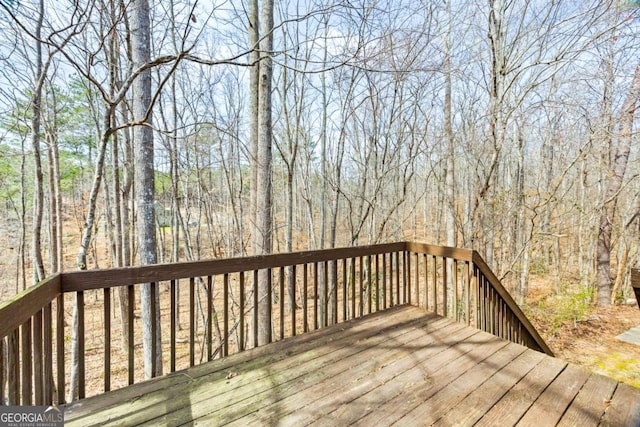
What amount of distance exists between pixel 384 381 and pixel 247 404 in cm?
91

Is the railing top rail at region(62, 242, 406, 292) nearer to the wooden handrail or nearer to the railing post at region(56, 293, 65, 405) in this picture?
the railing post at region(56, 293, 65, 405)

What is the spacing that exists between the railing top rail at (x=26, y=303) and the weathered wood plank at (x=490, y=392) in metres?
2.12

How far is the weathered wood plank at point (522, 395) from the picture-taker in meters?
1.60

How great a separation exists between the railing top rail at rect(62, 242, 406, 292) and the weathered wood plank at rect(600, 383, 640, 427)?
2.05 metres

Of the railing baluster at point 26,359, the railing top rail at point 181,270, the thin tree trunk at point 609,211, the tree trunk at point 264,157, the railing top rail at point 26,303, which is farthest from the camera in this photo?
the thin tree trunk at point 609,211

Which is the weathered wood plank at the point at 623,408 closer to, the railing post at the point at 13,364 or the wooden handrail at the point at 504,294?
the wooden handrail at the point at 504,294

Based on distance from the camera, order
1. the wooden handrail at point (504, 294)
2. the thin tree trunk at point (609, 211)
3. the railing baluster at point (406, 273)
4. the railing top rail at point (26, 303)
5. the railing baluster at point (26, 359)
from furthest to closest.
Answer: the thin tree trunk at point (609, 211) → the railing baluster at point (406, 273) → the wooden handrail at point (504, 294) → the railing baluster at point (26, 359) → the railing top rail at point (26, 303)

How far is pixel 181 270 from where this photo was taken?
2.13 m

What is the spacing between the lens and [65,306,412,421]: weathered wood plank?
174 centimetres

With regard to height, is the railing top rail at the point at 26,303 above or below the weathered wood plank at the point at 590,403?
above

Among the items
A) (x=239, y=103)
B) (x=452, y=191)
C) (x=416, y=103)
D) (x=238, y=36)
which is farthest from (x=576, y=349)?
(x=239, y=103)

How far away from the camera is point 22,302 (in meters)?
1.36

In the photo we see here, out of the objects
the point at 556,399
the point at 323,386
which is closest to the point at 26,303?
the point at 323,386

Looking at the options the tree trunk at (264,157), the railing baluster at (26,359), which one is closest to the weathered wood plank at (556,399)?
the railing baluster at (26,359)
